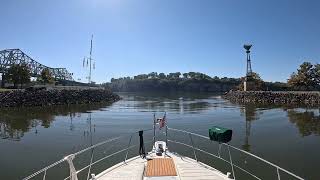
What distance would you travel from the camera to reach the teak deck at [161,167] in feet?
41.7

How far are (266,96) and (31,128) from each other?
63598 mm

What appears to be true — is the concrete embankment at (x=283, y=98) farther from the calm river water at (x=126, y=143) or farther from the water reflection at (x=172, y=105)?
the calm river water at (x=126, y=143)

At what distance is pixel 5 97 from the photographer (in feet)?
231

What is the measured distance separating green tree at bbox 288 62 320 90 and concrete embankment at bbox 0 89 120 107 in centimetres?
5544

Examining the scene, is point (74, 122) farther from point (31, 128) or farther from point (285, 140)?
point (285, 140)

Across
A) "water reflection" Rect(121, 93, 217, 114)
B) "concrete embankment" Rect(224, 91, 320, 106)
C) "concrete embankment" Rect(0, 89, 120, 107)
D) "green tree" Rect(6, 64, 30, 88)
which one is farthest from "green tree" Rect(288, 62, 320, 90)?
"green tree" Rect(6, 64, 30, 88)

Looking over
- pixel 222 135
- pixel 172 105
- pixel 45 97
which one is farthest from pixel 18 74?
pixel 222 135

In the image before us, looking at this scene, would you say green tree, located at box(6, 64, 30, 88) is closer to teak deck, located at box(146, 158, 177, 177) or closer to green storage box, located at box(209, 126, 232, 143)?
teak deck, located at box(146, 158, 177, 177)

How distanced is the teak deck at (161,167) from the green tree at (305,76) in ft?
297

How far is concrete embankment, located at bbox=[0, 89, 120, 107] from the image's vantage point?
228ft

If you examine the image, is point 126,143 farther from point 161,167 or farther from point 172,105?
point 172,105

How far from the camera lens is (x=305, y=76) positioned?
95625mm

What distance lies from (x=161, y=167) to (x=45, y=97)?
222 ft

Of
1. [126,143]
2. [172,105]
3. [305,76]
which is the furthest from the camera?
[305,76]
